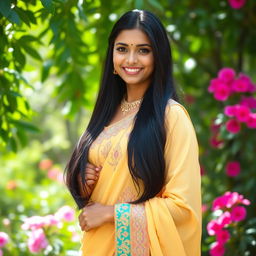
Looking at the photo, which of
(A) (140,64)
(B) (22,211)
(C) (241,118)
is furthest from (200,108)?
(A) (140,64)

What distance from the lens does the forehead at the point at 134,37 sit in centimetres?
242

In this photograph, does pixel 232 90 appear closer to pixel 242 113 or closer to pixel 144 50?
pixel 242 113

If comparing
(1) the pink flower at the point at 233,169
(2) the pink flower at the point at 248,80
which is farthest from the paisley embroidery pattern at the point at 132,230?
(1) the pink flower at the point at 233,169

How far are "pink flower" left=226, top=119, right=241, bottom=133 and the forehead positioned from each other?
1.61 m

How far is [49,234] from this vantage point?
3748 millimetres

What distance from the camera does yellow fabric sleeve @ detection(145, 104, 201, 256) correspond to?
2.22m

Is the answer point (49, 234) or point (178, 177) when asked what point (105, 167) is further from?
point (49, 234)

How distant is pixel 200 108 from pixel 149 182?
3.08m

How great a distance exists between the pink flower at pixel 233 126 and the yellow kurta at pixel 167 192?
1.55 m

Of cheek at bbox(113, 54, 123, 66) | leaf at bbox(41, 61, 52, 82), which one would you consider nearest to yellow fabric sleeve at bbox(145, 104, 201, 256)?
cheek at bbox(113, 54, 123, 66)

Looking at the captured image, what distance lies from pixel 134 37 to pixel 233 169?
224cm

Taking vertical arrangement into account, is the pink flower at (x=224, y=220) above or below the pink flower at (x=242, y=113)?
below

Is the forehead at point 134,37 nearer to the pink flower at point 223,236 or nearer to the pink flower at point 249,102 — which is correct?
the pink flower at point 223,236

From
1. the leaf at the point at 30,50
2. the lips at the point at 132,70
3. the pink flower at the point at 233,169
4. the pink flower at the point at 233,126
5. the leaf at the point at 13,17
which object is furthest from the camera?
the pink flower at the point at 233,169
